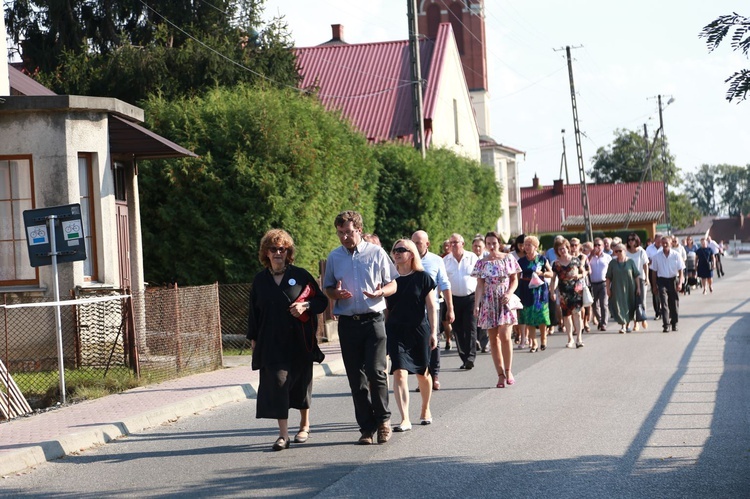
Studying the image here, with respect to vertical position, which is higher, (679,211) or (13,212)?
(679,211)

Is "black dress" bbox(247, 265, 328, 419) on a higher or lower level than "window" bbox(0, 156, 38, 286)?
A: lower

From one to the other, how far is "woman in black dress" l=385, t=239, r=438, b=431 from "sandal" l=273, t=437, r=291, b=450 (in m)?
1.18

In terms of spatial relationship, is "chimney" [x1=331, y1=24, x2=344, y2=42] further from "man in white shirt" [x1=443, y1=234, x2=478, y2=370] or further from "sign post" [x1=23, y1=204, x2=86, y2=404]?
"sign post" [x1=23, y1=204, x2=86, y2=404]

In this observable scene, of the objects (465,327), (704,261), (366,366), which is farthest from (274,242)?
(704,261)

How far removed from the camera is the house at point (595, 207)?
275ft

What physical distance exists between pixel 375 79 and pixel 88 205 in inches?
1208

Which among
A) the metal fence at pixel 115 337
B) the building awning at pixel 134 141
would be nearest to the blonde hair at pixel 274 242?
the metal fence at pixel 115 337

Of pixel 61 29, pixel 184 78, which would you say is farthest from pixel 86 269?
pixel 61 29

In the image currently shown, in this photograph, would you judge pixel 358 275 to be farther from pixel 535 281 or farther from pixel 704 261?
pixel 704 261

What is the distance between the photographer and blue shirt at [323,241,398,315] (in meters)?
9.62

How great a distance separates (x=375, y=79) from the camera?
46344 millimetres

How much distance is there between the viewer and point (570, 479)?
770 cm

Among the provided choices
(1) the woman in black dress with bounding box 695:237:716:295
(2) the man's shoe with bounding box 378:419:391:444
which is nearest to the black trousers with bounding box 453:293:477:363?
(2) the man's shoe with bounding box 378:419:391:444

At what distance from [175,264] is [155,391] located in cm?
716
